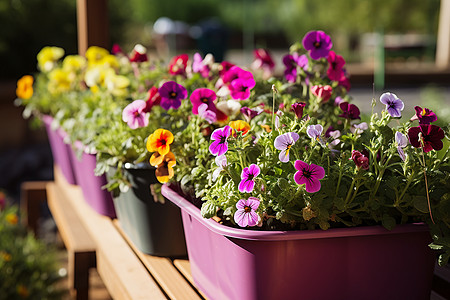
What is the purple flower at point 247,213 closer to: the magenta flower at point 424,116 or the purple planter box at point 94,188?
the magenta flower at point 424,116

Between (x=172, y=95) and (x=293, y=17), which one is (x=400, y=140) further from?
(x=293, y=17)

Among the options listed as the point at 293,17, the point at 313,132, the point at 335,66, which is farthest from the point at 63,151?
the point at 293,17

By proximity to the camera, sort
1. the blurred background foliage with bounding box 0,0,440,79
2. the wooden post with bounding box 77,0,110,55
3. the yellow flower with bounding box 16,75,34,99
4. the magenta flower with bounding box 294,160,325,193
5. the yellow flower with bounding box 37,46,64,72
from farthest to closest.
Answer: the blurred background foliage with bounding box 0,0,440,79
the wooden post with bounding box 77,0,110,55
the yellow flower with bounding box 37,46,64,72
the yellow flower with bounding box 16,75,34,99
the magenta flower with bounding box 294,160,325,193

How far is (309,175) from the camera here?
2.58 feet

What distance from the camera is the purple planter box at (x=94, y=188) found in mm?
1508

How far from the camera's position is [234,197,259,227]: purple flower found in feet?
2.60

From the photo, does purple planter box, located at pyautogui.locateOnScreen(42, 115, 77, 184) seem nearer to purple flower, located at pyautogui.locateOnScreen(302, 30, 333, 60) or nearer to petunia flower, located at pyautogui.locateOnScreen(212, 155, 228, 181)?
purple flower, located at pyautogui.locateOnScreen(302, 30, 333, 60)

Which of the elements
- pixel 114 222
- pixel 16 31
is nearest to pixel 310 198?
pixel 114 222

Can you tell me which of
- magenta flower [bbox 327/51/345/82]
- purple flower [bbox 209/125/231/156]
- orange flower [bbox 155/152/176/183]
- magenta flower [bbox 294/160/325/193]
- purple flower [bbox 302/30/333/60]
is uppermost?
purple flower [bbox 302/30/333/60]

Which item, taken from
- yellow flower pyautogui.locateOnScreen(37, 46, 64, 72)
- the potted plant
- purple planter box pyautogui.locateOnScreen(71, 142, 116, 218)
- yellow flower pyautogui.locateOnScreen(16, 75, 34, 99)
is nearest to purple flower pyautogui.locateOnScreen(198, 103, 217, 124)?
the potted plant

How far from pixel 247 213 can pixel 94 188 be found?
0.84m

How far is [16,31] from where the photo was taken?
21.2 feet

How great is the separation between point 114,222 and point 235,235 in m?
0.82

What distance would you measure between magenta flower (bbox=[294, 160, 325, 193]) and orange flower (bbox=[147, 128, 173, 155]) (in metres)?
0.29
